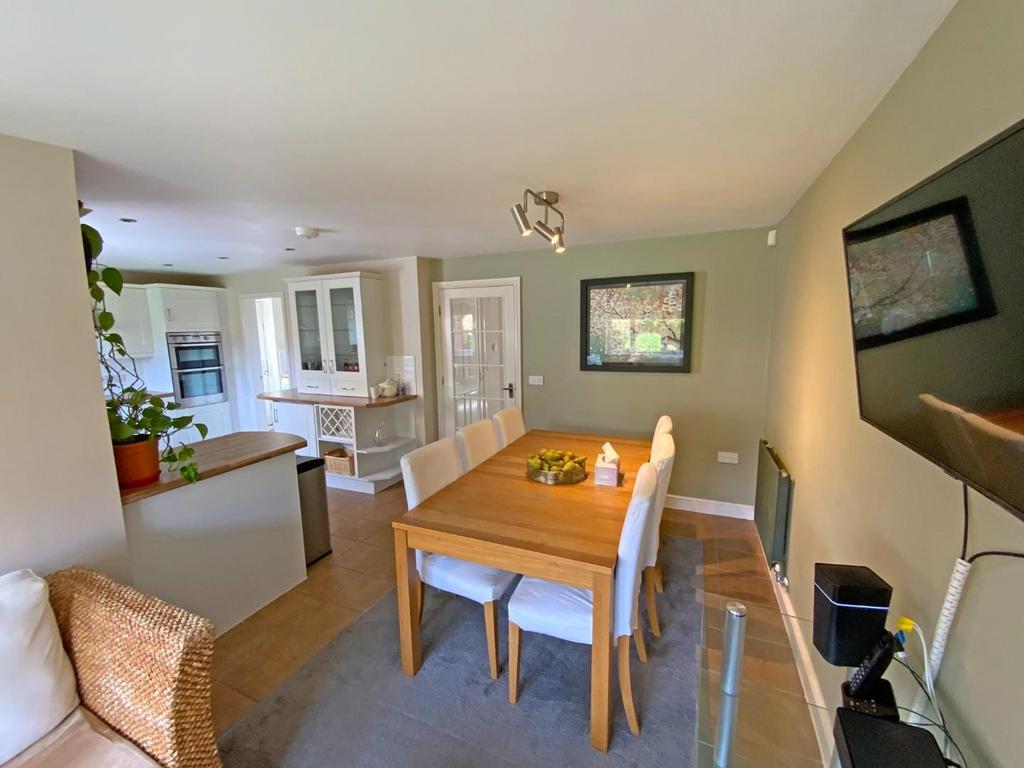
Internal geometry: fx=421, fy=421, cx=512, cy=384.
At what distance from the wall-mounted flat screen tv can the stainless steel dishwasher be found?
2.98m

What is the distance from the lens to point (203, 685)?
124 cm

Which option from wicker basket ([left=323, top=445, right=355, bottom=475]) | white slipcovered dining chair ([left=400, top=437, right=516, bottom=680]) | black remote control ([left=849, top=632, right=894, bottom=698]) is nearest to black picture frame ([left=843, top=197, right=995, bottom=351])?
black remote control ([left=849, top=632, right=894, bottom=698])

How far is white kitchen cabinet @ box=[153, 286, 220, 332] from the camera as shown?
4719mm

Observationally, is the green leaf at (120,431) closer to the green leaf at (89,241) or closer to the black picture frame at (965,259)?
the green leaf at (89,241)

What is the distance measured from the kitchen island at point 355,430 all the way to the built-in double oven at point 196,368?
4.60 feet

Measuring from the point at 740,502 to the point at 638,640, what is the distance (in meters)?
1.98

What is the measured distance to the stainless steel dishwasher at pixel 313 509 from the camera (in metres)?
2.83

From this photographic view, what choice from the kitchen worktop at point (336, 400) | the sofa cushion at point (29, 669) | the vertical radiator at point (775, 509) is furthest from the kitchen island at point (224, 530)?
the vertical radiator at point (775, 509)

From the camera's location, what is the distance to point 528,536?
5.48 feet

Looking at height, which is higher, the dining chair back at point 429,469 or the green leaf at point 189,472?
the green leaf at point 189,472

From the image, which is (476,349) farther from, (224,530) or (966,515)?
(966,515)

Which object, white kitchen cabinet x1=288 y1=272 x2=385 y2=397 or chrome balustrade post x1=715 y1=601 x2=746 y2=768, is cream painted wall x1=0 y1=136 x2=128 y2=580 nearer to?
chrome balustrade post x1=715 y1=601 x2=746 y2=768

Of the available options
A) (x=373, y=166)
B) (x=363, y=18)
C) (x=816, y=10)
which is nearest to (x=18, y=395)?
(x=373, y=166)

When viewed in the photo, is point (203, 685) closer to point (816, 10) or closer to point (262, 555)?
point (262, 555)
